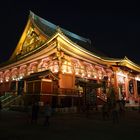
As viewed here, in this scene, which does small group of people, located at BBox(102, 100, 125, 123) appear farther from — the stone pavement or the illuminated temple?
the illuminated temple

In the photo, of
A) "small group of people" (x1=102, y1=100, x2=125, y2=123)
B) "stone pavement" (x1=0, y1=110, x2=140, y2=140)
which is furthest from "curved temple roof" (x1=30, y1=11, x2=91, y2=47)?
"stone pavement" (x1=0, y1=110, x2=140, y2=140)

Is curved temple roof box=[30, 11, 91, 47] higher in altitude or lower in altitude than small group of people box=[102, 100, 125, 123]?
higher

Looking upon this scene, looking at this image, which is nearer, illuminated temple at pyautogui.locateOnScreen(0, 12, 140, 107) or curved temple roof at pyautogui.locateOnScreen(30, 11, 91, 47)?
illuminated temple at pyautogui.locateOnScreen(0, 12, 140, 107)

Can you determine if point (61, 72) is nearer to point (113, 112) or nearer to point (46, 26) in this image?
point (113, 112)

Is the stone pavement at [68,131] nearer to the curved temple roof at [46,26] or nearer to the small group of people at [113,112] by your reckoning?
the small group of people at [113,112]

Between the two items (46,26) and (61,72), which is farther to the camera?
(46,26)

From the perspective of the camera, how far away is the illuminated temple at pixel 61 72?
19844 mm

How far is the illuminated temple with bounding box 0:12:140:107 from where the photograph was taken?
19844 millimetres

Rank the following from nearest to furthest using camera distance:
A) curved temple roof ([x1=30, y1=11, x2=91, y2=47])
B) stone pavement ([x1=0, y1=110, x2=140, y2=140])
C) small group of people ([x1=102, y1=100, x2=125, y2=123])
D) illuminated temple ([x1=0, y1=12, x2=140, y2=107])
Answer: stone pavement ([x1=0, y1=110, x2=140, y2=140])
small group of people ([x1=102, y1=100, x2=125, y2=123])
illuminated temple ([x1=0, y1=12, x2=140, y2=107])
curved temple roof ([x1=30, y1=11, x2=91, y2=47])

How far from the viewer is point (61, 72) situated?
2180 cm

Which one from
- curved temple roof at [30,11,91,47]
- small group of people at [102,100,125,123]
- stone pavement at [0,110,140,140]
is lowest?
stone pavement at [0,110,140,140]

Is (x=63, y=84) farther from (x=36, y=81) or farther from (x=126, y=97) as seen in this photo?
(x=126, y=97)

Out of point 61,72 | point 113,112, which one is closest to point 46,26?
point 61,72

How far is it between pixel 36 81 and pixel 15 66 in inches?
420
